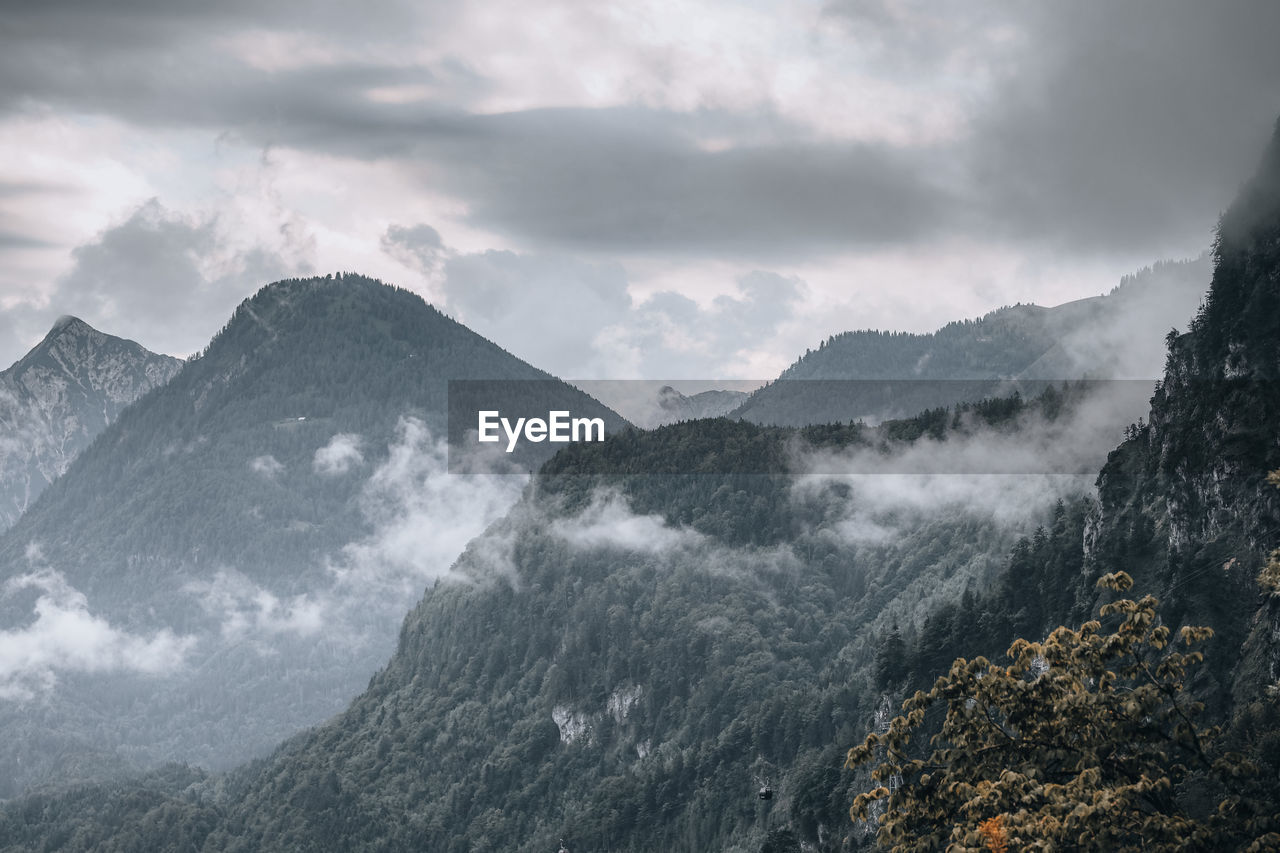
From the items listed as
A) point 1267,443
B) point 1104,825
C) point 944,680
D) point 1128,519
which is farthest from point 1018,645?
point 1128,519

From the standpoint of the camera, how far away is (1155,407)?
19300cm

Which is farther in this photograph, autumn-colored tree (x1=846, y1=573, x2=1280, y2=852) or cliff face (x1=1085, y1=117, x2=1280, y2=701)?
cliff face (x1=1085, y1=117, x2=1280, y2=701)

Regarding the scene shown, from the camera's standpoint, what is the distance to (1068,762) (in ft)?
174

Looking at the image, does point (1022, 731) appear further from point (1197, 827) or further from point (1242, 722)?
point (1242, 722)

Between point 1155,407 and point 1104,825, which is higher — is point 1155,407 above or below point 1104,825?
above

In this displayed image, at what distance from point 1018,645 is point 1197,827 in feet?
24.9

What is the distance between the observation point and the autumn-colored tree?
160ft

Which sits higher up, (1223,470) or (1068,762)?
(1223,470)

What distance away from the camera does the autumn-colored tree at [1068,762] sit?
48812 millimetres

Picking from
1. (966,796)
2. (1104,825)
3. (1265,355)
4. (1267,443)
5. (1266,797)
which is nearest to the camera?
(1104,825)

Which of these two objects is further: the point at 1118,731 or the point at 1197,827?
the point at 1118,731

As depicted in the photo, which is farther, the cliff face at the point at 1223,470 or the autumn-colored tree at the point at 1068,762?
the cliff face at the point at 1223,470

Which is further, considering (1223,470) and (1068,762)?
(1223,470)

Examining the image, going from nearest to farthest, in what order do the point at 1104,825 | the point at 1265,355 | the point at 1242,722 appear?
the point at 1104,825 → the point at 1242,722 → the point at 1265,355
